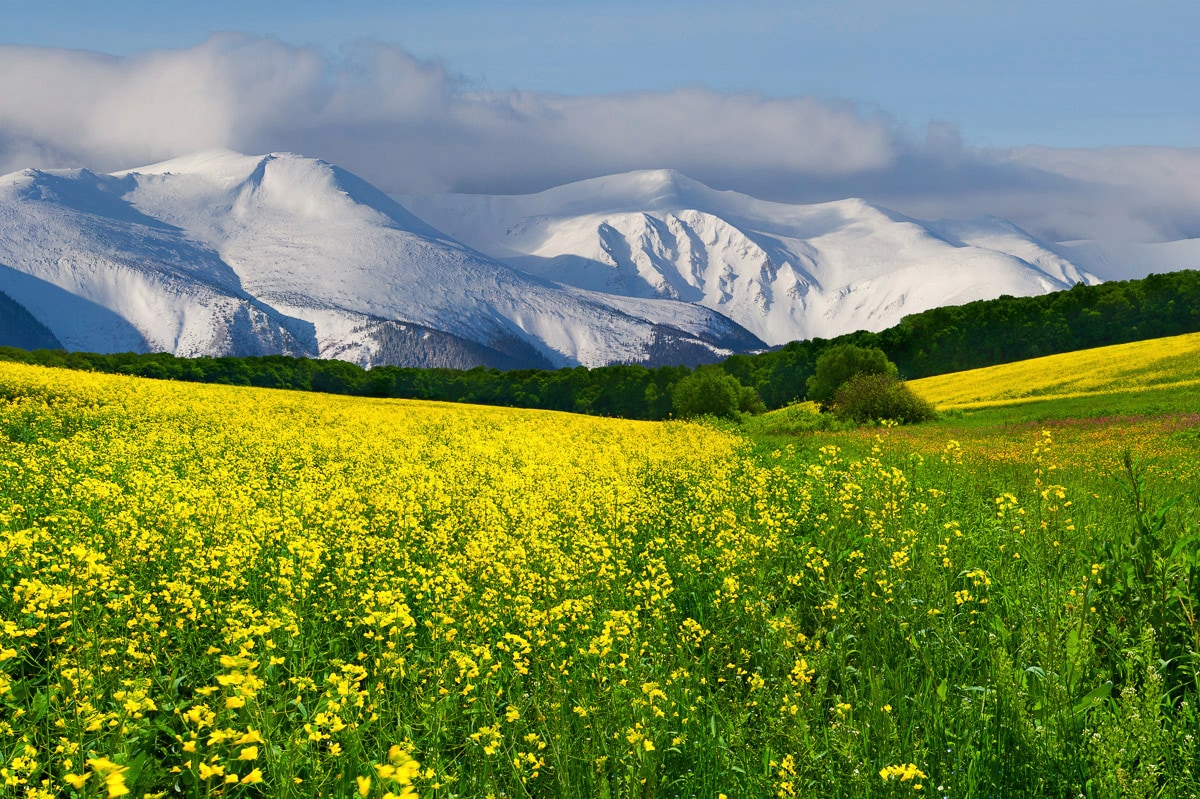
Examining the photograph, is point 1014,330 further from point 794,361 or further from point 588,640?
point 588,640

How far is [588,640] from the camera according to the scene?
6711 millimetres

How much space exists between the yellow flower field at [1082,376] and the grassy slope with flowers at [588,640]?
3819 cm

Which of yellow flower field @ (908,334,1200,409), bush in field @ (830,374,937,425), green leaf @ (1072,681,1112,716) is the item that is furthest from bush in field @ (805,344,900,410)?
green leaf @ (1072,681,1112,716)

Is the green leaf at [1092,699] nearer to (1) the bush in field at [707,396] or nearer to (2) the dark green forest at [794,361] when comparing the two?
(1) the bush in field at [707,396]

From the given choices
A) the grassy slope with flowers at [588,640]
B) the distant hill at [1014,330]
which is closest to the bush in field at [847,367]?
the distant hill at [1014,330]

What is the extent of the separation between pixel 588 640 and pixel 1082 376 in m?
52.1

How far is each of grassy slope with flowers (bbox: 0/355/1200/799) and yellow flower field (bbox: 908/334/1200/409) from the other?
38.2 m

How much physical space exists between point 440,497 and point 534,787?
6.38m

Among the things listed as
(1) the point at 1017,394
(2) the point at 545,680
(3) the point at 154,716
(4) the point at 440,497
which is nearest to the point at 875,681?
(2) the point at 545,680

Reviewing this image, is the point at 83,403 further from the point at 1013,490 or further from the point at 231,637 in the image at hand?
the point at 1013,490

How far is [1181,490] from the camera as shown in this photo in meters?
12.6

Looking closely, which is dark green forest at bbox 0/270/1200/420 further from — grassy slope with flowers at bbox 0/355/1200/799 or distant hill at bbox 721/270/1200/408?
grassy slope with flowers at bbox 0/355/1200/799

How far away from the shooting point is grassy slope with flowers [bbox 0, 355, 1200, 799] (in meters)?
4.60

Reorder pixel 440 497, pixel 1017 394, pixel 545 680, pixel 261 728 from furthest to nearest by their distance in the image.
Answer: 1. pixel 1017 394
2. pixel 440 497
3. pixel 545 680
4. pixel 261 728
